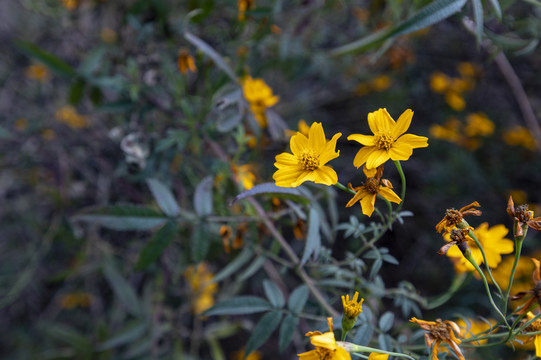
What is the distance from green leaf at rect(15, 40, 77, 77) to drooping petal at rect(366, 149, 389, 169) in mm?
1298

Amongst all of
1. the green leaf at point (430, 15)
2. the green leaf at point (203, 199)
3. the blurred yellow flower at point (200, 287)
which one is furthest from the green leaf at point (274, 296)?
the green leaf at point (430, 15)

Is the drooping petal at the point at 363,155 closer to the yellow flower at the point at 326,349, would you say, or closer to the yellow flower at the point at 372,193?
the yellow flower at the point at 372,193

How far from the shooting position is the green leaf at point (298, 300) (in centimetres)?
98

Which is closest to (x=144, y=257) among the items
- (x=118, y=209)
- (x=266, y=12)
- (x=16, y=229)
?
(x=118, y=209)

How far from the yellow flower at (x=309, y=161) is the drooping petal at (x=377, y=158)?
0.22 ft

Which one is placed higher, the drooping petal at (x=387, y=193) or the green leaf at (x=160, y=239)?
the drooping petal at (x=387, y=193)

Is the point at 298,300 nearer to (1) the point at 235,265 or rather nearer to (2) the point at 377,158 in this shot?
(1) the point at 235,265

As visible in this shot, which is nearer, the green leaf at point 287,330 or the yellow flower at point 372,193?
the yellow flower at point 372,193

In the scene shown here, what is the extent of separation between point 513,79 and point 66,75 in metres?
2.02

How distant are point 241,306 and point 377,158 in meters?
0.51

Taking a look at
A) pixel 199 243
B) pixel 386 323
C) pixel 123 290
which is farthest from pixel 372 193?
pixel 123 290

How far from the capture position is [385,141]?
2.58 feet

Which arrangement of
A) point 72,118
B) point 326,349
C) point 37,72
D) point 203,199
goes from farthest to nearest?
1. point 37,72
2. point 72,118
3. point 203,199
4. point 326,349

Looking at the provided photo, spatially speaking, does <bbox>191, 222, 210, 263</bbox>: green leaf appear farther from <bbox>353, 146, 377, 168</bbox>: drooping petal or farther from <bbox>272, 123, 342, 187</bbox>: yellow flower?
<bbox>353, 146, 377, 168</bbox>: drooping petal
